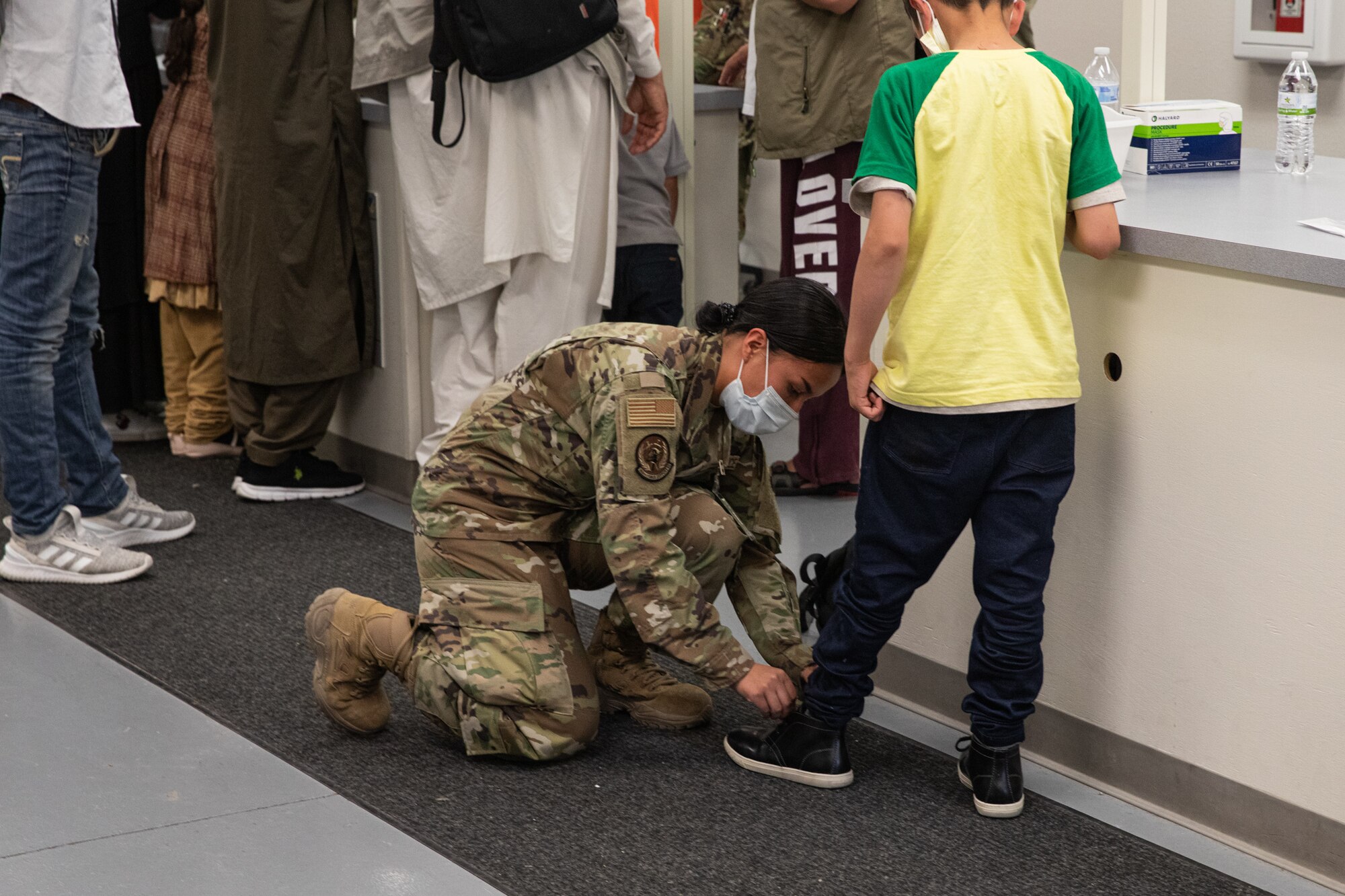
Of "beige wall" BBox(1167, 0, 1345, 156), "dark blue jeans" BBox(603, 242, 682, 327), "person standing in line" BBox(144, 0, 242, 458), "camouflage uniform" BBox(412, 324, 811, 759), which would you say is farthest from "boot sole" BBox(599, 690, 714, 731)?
"beige wall" BBox(1167, 0, 1345, 156)

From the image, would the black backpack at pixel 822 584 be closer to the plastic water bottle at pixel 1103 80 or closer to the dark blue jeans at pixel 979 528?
the dark blue jeans at pixel 979 528

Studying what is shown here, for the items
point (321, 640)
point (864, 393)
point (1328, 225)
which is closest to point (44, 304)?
point (321, 640)

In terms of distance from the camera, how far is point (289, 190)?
352 centimetres

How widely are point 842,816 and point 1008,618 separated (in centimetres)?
36

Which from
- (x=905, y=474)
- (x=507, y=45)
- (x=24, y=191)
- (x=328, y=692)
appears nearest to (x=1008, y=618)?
(x=905, y=474)

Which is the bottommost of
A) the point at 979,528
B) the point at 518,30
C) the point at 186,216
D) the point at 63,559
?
the point at 63,559

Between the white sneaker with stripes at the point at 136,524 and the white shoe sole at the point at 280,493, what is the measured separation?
0.26 metres

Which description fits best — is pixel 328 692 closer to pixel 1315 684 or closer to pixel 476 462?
pixel 476 462

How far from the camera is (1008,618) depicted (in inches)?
79.8

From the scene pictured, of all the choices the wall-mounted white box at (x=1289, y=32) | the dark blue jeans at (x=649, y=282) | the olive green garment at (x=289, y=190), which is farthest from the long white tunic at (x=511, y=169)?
the wall-mounted white box at (x=1289, y=32)

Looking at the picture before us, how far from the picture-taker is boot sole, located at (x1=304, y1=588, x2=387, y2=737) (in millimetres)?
2342

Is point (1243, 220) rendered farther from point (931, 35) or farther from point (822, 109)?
point (822, 109)

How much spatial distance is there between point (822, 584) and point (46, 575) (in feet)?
5.09

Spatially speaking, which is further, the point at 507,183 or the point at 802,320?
the point at 507,183
